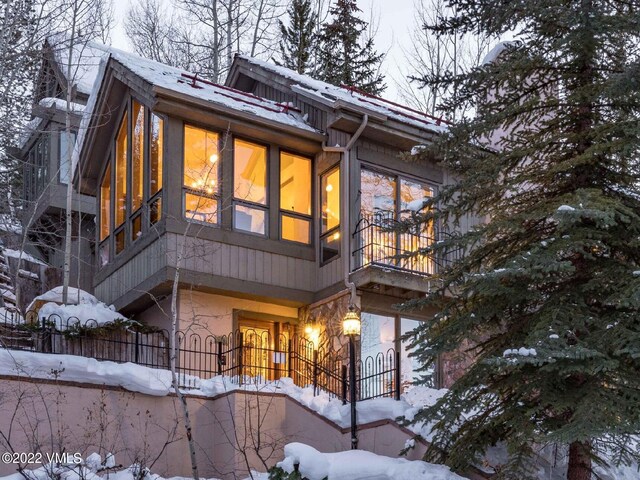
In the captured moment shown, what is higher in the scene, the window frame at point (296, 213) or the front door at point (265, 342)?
the window frame at point (296, 213)

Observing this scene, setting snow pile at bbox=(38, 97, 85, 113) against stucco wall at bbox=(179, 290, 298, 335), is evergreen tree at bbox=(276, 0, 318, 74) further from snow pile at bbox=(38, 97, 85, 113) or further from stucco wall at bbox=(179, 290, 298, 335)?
stucco wall at bbox=(179, 290, 298, 335)

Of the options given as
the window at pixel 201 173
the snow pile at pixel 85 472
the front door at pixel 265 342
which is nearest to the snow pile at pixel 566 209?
the snow pile at pixel 85 472

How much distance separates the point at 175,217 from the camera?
16.5 m

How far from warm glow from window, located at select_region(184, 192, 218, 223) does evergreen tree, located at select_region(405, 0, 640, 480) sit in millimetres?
5777

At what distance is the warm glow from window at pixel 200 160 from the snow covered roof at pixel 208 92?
74cm

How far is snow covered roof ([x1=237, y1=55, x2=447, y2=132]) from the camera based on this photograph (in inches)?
696

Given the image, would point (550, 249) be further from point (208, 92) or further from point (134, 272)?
point (134, 272)

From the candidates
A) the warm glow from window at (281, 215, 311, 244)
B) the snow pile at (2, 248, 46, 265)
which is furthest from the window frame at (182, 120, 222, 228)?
the snow pile at (2, 248, 46, 265)

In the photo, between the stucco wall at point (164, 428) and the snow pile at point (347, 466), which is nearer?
the snow pile at point (347, 466)

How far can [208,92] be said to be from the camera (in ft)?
57.4

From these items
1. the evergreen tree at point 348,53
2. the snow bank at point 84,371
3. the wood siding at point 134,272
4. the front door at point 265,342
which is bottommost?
the snow bank at point 84,371

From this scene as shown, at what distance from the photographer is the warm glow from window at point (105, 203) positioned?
2041 centimetres

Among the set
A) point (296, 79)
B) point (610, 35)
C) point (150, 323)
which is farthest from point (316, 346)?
point (610, 35)

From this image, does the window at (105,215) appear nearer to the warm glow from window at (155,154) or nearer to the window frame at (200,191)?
the warm glow from window at (155,154)
